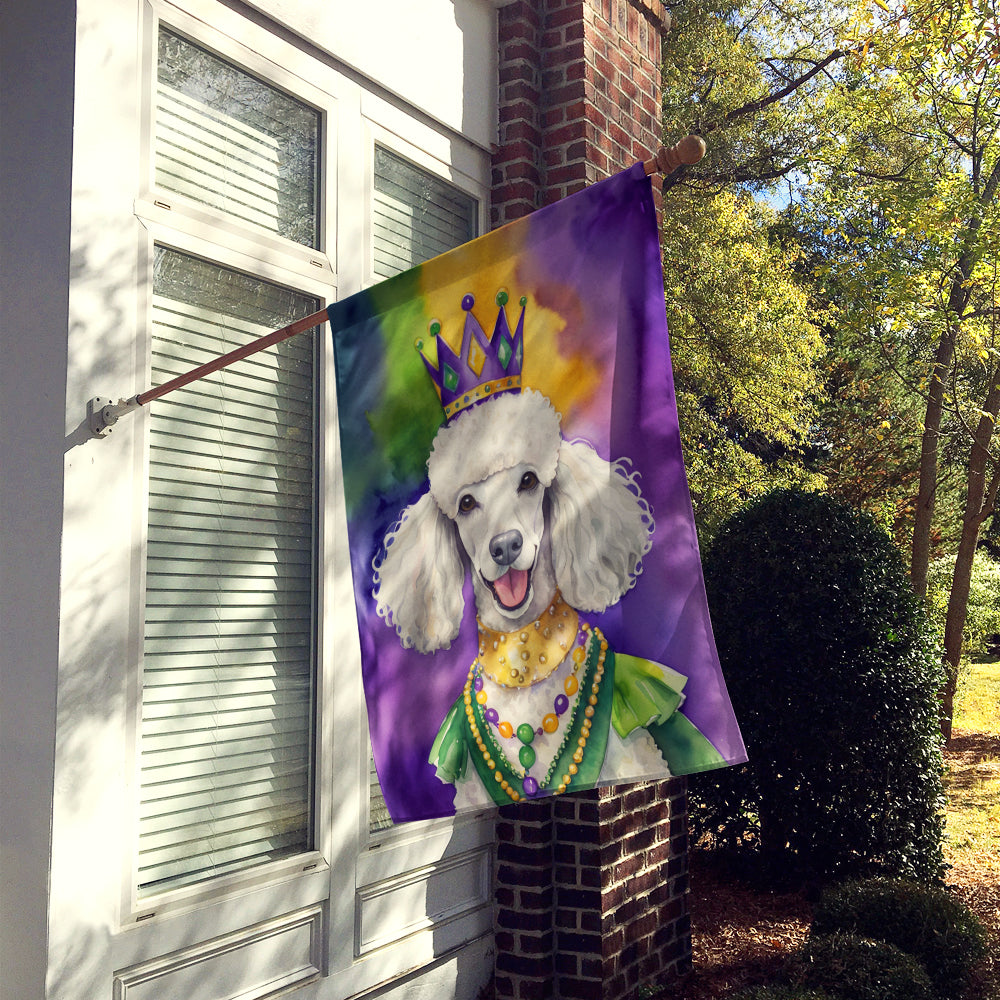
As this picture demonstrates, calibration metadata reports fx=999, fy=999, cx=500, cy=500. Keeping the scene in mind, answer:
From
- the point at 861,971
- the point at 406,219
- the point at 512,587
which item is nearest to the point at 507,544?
the point at 512,587

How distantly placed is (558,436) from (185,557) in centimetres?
140

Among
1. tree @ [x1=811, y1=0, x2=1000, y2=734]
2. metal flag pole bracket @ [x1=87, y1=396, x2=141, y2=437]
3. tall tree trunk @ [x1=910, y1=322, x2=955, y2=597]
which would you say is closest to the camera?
metal flag pole bracket @ [x1=87, y1=396, x2=141, y2=437]

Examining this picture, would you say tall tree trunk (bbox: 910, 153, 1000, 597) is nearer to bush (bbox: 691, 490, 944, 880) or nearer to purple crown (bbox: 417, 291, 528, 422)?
bush (bbox: 691, 490, 944, 880)

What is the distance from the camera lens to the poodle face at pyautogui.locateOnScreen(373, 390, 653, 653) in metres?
2.33

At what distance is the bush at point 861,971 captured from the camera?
13.1 ft

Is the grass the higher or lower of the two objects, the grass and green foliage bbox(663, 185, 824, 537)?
the lower

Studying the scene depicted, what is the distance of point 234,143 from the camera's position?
3.43m

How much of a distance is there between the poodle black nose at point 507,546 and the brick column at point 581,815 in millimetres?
2184

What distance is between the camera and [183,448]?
3.18 m

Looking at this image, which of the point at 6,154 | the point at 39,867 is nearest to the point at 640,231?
the point at 6,154

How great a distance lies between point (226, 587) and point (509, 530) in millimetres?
1243

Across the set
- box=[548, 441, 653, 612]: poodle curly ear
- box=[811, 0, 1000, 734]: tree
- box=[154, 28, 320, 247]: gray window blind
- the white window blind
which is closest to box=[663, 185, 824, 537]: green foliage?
box=[811, 0, 1000, 734]: tree

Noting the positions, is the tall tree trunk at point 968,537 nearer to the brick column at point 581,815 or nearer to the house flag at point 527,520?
the brick column at point 581,815

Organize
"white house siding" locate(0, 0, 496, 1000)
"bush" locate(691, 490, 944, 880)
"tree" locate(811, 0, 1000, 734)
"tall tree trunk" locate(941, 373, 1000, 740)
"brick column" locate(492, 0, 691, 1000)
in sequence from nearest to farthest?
"white house siding" locate(0, 0, 496, 1000) → "brick column" locate(492, 0, 691, 1000) → "bush" locate(691, 490, 944, 880) → "tree" locate(811, 0, 1000, 734) → "tall tree trunk" locate(941, 373, 1000, 740)
